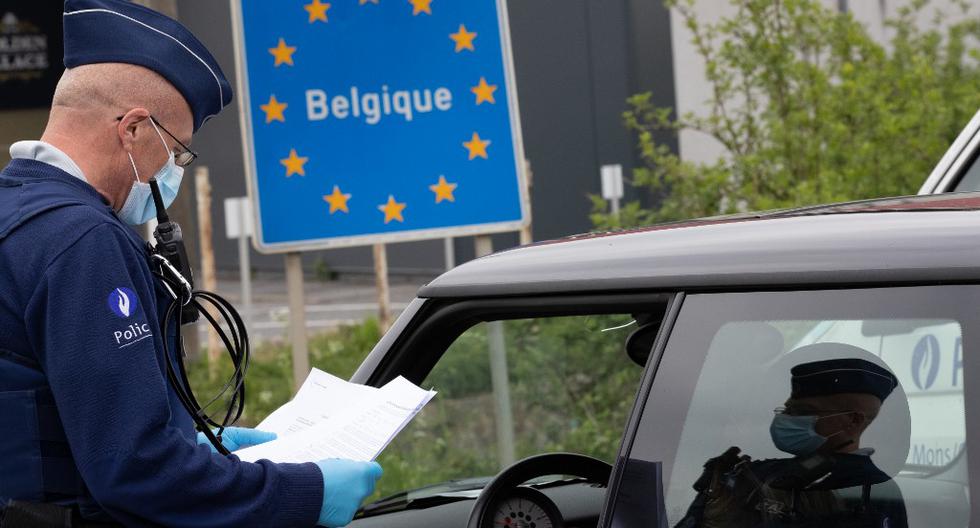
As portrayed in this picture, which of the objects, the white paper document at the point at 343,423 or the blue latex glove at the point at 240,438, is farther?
the blue latex glove at the point at 240,438

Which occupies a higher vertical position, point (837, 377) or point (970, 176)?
point (970, 176)

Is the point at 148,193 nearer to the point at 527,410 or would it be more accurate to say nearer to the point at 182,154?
the point at 182,154

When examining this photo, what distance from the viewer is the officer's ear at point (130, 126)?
2242 mm

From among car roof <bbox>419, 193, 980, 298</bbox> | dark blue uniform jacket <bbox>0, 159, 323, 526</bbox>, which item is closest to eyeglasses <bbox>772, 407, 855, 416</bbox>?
car roof <bbox>419, 193, 980, 298</bbox>

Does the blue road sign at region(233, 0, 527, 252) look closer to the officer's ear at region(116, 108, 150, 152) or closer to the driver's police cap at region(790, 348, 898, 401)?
the officer's ear at region(116, 108, 150, 152)

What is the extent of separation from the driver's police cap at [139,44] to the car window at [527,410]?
2.71 metres

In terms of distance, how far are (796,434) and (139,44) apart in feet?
3.84

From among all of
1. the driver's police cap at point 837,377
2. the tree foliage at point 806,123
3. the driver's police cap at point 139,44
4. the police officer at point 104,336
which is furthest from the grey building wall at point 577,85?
the driver's police cap at point 837,377

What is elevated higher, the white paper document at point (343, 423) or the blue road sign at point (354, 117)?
the blue road sign at point (354, 117)

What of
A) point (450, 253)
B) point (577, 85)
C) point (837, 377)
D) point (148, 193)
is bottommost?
point (450, 253)

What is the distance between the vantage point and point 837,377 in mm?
1925

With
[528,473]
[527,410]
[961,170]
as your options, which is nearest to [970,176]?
[961,170]

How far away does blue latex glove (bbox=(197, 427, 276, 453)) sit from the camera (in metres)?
2.55

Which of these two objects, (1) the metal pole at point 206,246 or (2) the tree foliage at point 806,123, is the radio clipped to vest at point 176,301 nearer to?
(2) the tree foliage at point 806,123
